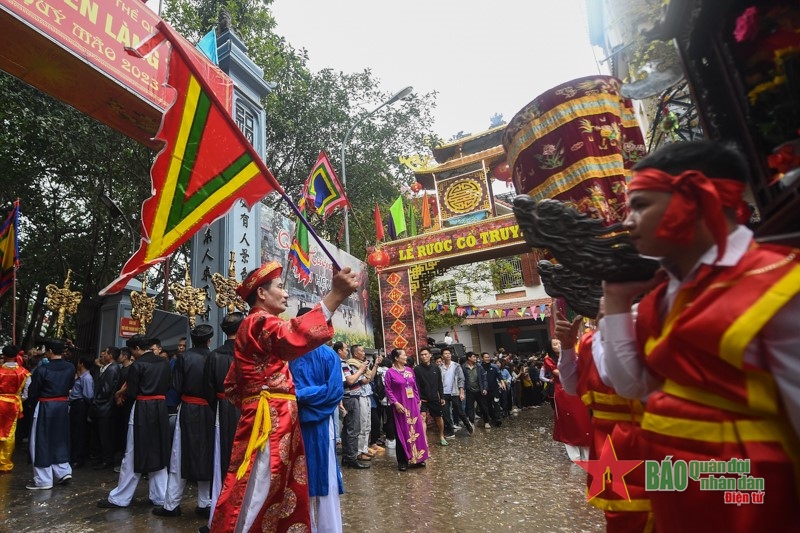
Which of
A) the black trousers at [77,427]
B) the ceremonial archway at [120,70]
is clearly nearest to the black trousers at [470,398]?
the ceremonial archway at [120,70]

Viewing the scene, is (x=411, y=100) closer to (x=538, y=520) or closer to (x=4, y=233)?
(x=4, y=233)

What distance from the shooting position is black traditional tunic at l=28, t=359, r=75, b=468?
19.3ft

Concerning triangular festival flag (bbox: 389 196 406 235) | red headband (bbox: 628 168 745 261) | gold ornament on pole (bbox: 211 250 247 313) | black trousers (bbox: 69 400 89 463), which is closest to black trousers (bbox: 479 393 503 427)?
Result: triangular festival flag (bbox: 389 196 406 235)

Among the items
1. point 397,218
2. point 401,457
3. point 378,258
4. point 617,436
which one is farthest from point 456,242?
point 617,436

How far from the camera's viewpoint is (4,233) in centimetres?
793

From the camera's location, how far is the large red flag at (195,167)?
2.92m

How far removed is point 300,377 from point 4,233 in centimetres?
762

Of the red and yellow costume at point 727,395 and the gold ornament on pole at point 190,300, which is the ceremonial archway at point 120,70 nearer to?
the gold ornament on pole at point 190,300

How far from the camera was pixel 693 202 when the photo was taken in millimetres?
1141

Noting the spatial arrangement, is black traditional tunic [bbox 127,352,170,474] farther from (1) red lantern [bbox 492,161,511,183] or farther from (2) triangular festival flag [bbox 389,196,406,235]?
(1) red lantern [bbox 492,161,511,183]

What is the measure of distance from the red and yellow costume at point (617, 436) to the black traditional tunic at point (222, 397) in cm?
326

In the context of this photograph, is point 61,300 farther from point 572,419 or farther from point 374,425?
point 572,419

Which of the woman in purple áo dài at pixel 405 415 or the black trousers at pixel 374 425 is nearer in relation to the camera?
the woman in purple áo dài at pixel 405 415

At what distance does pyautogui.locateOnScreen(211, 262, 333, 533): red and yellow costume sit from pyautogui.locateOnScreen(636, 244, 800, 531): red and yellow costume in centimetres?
165
